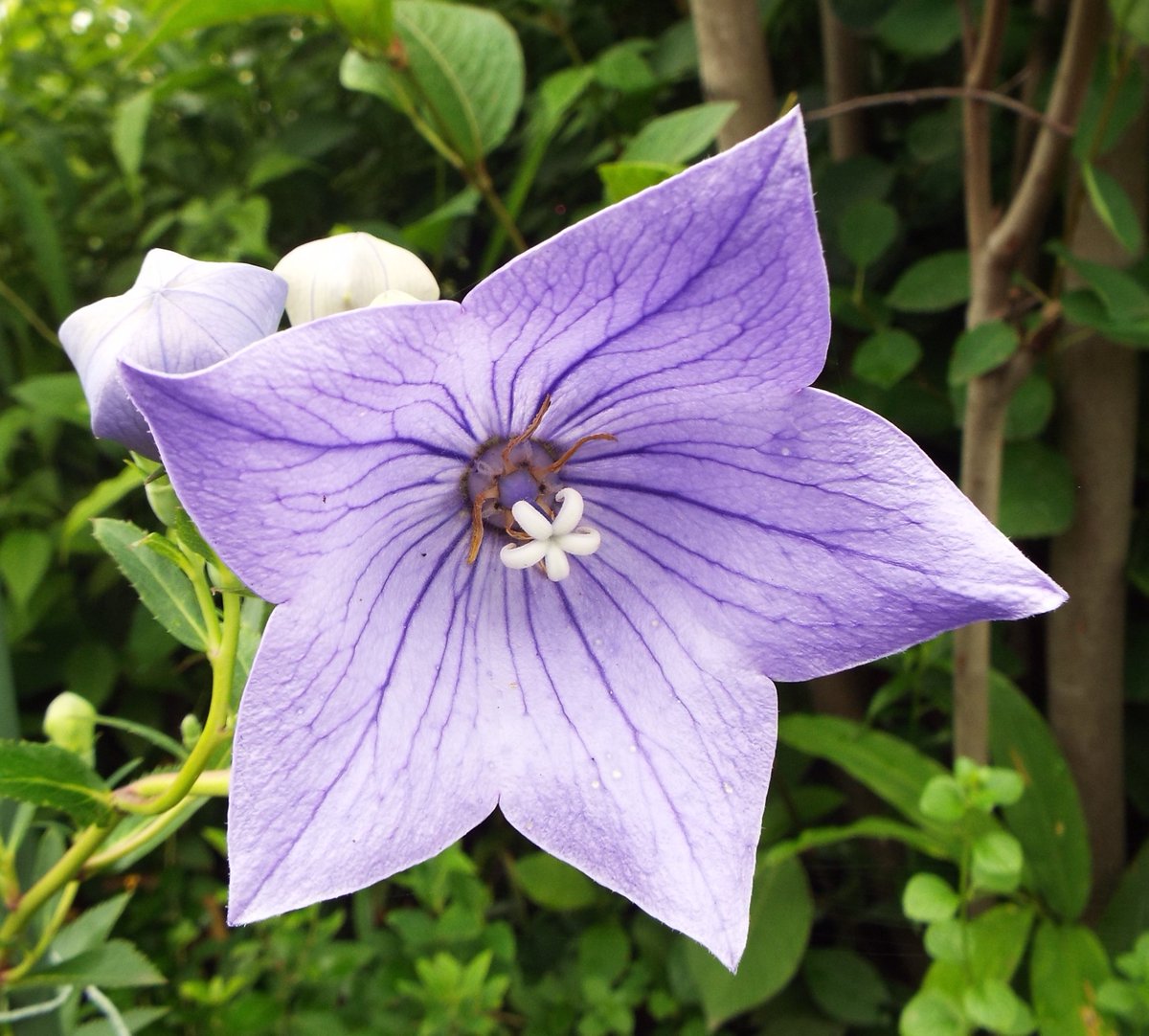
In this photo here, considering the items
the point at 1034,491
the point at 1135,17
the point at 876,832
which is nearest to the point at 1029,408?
the point at 1034,491

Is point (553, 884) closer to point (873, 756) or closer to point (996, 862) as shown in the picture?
point (873, 756)

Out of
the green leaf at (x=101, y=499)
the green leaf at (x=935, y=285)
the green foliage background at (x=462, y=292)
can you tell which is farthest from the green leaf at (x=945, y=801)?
the green leaf at (x=101, y=499)

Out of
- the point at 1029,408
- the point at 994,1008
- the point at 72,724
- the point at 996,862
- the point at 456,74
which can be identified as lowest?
the point at 994,1008

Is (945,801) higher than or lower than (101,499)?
lower

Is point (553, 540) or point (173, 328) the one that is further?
point (553, 540)

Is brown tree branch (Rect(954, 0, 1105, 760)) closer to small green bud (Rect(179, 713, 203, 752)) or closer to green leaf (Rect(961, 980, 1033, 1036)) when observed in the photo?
green leaf (Rect(961, 980, 1033, 1036))

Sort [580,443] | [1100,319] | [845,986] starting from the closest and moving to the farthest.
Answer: [580,443] < [1100,319] < [845,986]

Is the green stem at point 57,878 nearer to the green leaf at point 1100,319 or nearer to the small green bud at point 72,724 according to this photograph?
the small green bud at point 72,724
